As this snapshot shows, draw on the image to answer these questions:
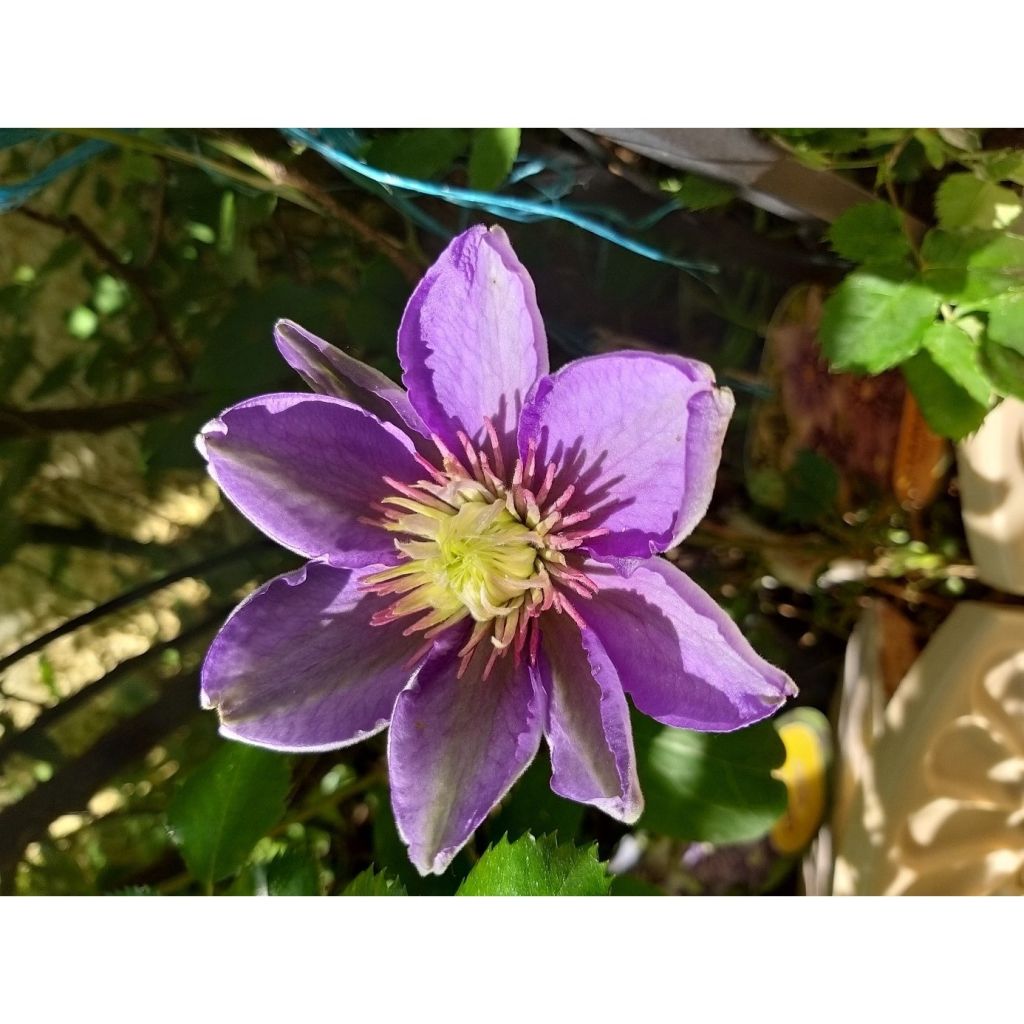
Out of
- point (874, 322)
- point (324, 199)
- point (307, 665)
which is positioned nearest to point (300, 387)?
point (324, 199)

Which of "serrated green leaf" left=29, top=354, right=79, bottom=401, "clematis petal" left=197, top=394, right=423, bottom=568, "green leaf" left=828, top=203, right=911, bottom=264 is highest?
"green leaf" left=828, top=203, right=911, bottom=264

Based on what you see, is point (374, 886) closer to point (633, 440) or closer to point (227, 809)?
point (227, 809)

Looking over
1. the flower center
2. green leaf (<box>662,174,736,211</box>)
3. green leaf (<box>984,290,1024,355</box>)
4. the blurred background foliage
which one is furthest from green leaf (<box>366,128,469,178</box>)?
green leaf (<box>984,290,1024,355</box>)

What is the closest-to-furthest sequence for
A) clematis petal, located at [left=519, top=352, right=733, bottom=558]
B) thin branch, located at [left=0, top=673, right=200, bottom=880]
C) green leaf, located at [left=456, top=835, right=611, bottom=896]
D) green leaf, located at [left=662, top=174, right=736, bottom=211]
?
clematis petal, located at [left=519, top=352, right=733, bottom=558] → green leaf, located at [left=456, top=835, right=611, bottom=896] → green leaf, located at [left=662, top=174, right=736, bottom=211] → thin branch, located at [left=0, top=673, right=200, bottom=880]

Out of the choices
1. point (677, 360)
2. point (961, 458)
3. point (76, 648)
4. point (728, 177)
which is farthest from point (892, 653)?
point (76, 648)

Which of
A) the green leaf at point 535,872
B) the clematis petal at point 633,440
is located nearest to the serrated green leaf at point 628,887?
the green leaf at point 535,872

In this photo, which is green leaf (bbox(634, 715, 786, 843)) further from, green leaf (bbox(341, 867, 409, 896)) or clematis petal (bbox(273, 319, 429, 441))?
clematis petal (bbox(273, 319, 429, 441))
